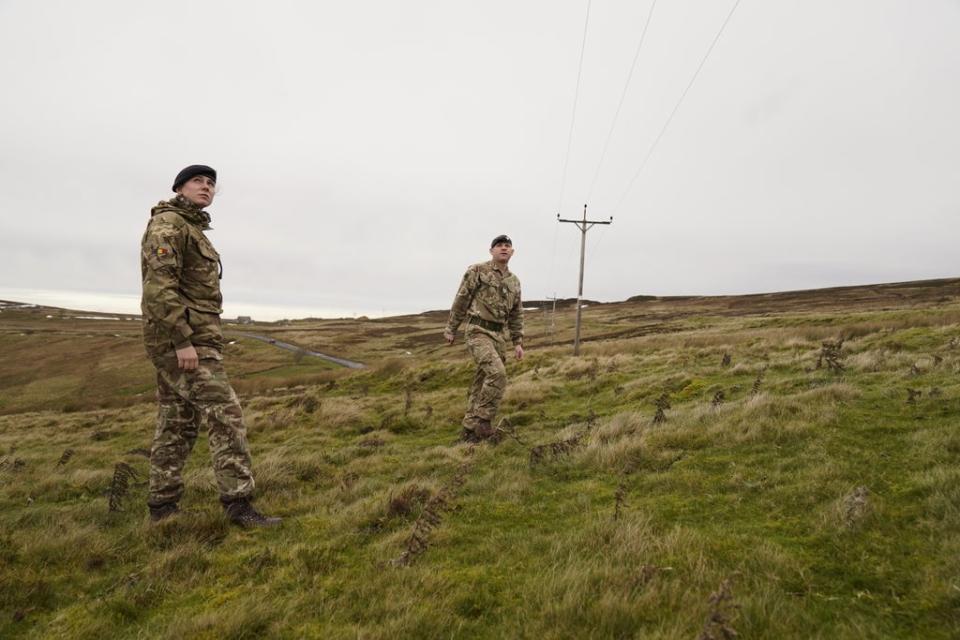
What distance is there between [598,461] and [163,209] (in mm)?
5079

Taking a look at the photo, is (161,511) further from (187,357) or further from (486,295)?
(486,295)

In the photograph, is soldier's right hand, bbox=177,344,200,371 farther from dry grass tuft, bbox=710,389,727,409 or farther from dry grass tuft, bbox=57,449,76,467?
dry grass tuft, bbox=710,389,727,409

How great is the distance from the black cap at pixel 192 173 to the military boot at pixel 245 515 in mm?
3004

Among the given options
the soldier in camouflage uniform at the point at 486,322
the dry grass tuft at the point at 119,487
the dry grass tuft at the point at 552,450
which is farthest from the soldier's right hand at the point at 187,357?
the soldier in camouflage uniform at the point at 486,322

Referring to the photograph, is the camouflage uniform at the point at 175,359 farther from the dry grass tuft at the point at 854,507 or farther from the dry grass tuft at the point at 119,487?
the dry grass tuft at the point at 854,507

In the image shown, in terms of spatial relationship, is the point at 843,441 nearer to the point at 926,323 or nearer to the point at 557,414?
the point at 557,414

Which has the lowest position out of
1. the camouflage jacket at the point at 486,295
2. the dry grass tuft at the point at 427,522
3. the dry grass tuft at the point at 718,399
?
the dry grass tuft at the point at 427,522

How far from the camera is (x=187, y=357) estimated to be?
171 inches

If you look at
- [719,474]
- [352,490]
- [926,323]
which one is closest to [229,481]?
[352,490]

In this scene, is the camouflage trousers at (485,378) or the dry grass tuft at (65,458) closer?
the camouflage trousers at (485,378)

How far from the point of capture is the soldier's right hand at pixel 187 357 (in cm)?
434

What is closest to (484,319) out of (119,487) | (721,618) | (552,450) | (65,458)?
(552,450)

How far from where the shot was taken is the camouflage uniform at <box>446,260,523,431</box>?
24.8ft

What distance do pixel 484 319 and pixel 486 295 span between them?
0.39 metres
